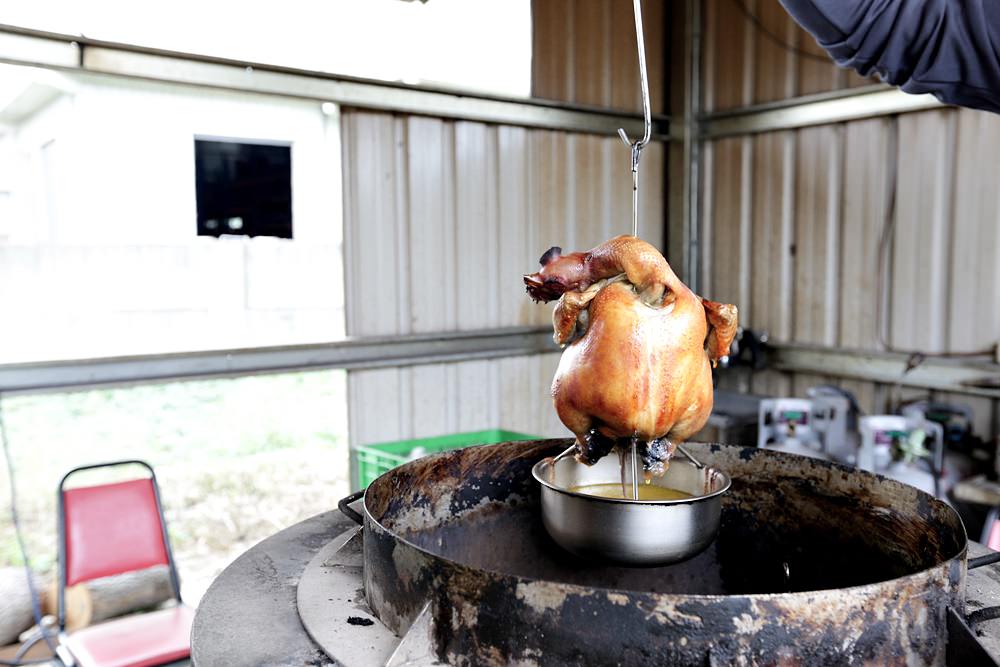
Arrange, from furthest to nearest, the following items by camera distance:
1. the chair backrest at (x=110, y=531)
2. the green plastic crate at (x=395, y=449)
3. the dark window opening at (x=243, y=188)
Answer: the dark window opening at (x=243, y=188)
the green plastic crate at (x=395, y=449)
the chair backrest at (x=110, y=531)

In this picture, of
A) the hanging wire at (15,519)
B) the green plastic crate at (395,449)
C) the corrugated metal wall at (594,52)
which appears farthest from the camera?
the corrugated metal wall at (594,52)

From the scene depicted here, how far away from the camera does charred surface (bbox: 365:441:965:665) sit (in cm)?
128

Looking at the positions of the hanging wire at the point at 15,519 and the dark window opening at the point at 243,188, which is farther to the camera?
the dark window opening at the point at 243,188

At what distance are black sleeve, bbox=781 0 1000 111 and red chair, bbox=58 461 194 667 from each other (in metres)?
3.00

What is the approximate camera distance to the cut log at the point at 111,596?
3727 mm

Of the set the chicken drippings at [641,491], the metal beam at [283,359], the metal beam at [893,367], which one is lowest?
the metal beam at [893,367]

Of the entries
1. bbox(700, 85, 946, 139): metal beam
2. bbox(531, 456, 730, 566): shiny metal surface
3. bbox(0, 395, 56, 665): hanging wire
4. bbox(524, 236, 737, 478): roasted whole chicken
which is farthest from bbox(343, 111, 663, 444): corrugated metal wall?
bbox(531, 456, 730, 566): shiny metal surface

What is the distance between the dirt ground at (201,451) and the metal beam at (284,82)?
170cm

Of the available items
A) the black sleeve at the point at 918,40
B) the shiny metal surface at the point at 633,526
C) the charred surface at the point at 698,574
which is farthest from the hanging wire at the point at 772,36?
the shiny metal surface at the point at 633,526

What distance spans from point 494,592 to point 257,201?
3896 millimetres

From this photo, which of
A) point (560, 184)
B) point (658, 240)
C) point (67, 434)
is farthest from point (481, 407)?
point (67, 434)

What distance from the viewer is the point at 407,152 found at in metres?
5.03

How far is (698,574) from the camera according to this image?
231cm

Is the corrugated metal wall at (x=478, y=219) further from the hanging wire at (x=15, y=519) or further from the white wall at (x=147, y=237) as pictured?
the hanging wire at (x=15, y=519)
